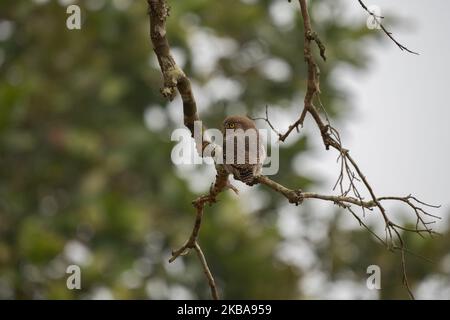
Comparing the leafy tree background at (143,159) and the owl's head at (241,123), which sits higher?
the leafy tree background at (143,159)

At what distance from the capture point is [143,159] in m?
13.8

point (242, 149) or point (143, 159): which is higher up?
point (143, 159)

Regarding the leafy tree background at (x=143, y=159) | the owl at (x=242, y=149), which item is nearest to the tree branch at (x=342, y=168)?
the owl at (x=242, y=149)

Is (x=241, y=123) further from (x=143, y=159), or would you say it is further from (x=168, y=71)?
(x=143, y=159)

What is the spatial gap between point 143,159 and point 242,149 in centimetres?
1018

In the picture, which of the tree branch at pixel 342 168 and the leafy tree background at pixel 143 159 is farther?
the leafy tree background at pixel 143 159

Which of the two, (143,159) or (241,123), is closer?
(241,123)

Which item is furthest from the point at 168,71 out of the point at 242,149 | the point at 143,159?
the point at 143,159

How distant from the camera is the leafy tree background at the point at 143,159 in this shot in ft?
35.8

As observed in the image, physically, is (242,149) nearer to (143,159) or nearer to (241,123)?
(241,123)

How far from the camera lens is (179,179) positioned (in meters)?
12.9

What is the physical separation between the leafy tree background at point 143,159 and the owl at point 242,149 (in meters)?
6.57

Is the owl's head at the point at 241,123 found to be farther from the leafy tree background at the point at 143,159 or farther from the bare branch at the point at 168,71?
the leafy tree background at the point at 143,159
